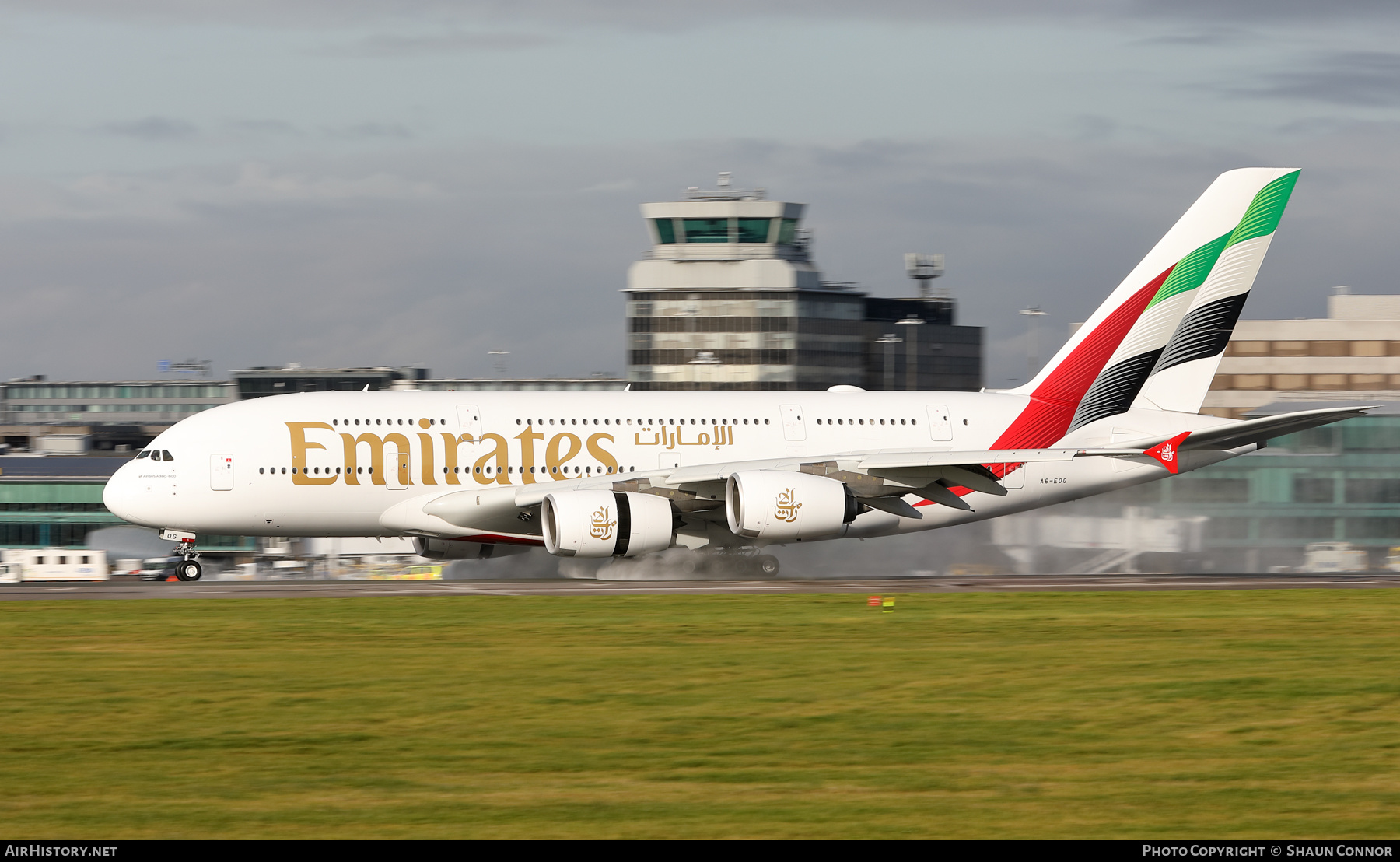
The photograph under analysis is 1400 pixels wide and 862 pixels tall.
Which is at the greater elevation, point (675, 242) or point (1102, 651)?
point (675, 242)

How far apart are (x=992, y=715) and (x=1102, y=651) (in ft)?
18.9

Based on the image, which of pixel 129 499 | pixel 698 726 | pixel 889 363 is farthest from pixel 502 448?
pixel 889 363

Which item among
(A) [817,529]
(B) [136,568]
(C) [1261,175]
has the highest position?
(C) [1261,175]

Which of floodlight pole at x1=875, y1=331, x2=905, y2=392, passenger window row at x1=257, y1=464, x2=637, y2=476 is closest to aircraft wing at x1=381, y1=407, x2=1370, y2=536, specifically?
passenger window row at x1=257, y1=464, x2=637, y2=476

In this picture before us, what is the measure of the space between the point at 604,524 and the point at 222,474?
8.94 m

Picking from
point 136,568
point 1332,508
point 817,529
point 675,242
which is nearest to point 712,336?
point 675,242

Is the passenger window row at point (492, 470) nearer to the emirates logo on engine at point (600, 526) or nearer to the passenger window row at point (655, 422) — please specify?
the passenger window row at point (655, 422)

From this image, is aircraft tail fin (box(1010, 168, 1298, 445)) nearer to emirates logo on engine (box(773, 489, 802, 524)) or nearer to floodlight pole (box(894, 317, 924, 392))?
emirates logo on engine (box(773, 489, 802, 524))

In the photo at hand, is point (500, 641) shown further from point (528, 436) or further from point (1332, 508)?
point (1332, 508)

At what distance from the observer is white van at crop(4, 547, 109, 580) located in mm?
46812

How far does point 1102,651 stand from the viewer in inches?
832

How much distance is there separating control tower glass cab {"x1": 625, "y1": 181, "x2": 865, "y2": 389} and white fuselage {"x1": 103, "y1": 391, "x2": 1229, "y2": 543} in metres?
80.4

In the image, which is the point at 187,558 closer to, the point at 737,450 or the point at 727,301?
the point at 737,450

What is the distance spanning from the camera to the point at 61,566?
49094 mm
